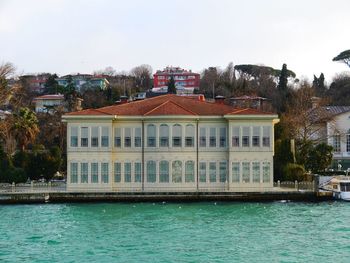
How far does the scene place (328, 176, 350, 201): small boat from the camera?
42.8 meters

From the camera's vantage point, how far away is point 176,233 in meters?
29.0

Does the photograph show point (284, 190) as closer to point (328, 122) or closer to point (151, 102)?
point (151, 102)

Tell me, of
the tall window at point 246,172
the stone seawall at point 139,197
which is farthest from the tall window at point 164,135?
the tall window at point 246,172

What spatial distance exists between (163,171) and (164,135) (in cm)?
253

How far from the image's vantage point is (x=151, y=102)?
1919 inches

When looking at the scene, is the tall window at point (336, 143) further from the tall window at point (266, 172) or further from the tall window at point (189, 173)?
the tall window at point (189, 173)

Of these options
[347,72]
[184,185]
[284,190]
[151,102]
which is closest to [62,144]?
[151,102]

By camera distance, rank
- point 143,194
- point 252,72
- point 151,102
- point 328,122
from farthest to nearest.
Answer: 1. point 252,72
2. point 328,122
3. point 151,102
4. point 143,194

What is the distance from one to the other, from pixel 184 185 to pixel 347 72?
7482 cm

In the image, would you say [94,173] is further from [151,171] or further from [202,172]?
[202,172]

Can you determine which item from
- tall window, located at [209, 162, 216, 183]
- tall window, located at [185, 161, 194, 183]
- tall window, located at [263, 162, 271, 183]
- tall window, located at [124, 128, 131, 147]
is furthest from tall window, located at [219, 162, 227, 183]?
tall window, located at [124, 128, 131, 147]

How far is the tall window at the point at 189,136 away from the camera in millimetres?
44741

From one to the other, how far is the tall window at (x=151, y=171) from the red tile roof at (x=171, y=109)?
352 cm

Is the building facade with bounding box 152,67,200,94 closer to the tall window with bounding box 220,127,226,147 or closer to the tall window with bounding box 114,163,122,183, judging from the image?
the tall window with bounding box 220,127,226,147
